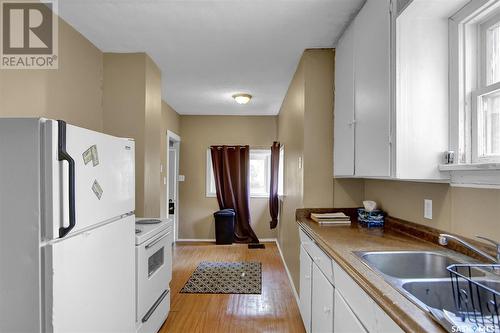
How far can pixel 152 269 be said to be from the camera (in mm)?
2330

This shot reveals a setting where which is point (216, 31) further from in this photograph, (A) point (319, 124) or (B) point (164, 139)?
(B) point (164, 139)

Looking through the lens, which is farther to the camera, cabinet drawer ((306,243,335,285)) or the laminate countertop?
cabinet drawer ((306,243,335,285))

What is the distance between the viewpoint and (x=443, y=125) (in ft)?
5.24

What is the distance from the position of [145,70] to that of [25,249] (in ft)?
6.84

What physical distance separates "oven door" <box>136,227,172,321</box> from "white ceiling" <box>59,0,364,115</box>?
1664 mm

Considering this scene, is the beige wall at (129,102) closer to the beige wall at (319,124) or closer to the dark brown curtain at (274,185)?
the beige wall at (319,124)

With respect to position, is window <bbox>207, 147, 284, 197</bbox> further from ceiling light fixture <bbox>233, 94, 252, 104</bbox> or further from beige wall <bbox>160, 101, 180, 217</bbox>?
ceiling light fixture <bbox>233, 94, 252, 104</bbox>

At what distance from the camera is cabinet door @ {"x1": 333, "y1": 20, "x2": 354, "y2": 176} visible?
2.18 meters

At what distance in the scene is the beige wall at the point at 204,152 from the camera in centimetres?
554

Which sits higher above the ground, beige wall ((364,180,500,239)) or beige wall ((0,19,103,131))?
beige wall ((0,19,103,131))

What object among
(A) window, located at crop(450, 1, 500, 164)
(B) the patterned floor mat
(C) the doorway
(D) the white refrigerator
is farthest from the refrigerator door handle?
(C) the doorway

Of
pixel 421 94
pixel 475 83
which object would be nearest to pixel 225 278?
pixel 421 94

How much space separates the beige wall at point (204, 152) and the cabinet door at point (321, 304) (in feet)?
11.7

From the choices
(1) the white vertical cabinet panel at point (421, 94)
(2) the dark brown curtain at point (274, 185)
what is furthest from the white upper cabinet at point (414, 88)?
(2) the dark brown curtain at point (274, 185)
